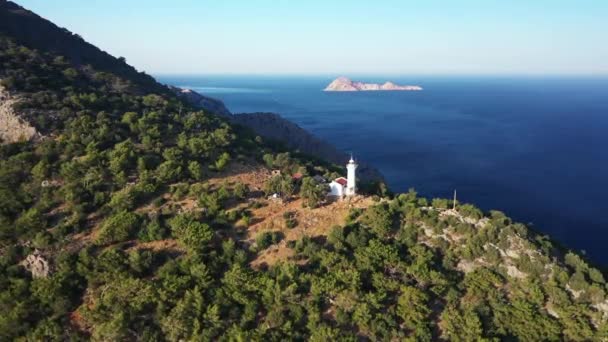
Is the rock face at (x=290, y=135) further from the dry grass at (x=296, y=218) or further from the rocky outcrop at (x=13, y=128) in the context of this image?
the dry grass at (x=296, y=218)

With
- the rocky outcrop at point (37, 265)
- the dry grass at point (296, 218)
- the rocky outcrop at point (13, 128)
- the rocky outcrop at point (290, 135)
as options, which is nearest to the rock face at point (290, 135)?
the rocky outcrop at point (290, 135)

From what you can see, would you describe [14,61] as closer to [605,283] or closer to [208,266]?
[208,266]

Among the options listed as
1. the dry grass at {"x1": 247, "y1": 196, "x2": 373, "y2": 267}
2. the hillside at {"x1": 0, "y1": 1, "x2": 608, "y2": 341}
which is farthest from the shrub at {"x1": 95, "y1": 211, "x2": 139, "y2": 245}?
the dry grass at {"x1": 247, "y1": 196, "x2": 373, "y2": 267}

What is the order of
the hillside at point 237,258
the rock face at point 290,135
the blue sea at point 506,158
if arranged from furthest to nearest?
the rock face at point 290,135, the blue sea at point 506,158, the hillside at point 237,258

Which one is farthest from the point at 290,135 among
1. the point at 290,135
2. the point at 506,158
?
the point at 506,158

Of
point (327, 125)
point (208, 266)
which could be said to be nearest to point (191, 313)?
point (208, 266)

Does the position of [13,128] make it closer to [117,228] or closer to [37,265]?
[37,265]
